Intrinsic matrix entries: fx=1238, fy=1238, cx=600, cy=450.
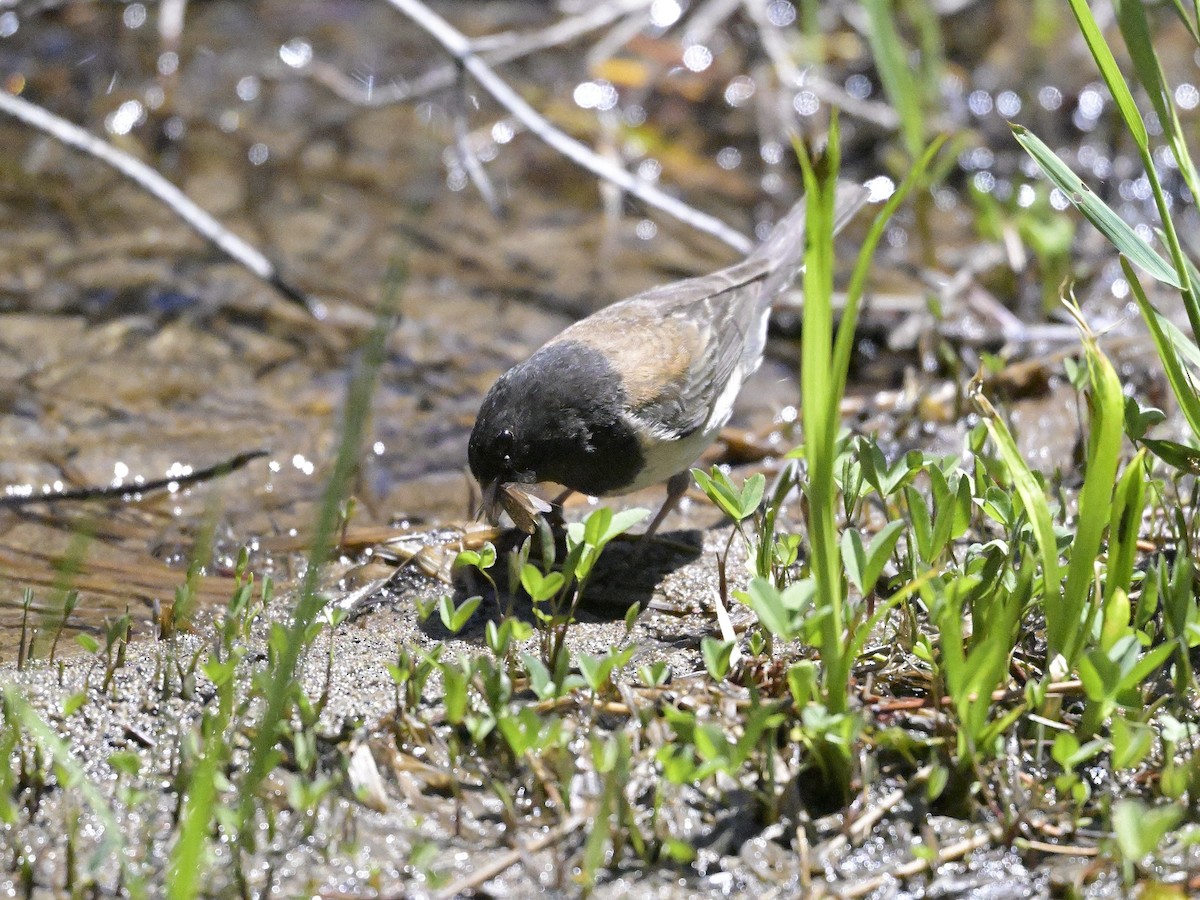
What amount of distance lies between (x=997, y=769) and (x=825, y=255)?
46.0 inches

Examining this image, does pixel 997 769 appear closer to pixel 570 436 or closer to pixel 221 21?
pixel 570 436

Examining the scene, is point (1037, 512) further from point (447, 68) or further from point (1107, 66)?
point (447, 68)

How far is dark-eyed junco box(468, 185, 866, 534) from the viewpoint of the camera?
3.93 meters

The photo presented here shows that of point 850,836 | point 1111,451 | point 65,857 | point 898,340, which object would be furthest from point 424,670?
point 898,340

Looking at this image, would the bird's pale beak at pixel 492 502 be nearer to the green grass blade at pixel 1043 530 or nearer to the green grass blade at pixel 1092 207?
the green grass blade at pixel 1043 530

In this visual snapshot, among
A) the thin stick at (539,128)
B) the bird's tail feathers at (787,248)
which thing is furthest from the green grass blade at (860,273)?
the thin stick at (539,128)

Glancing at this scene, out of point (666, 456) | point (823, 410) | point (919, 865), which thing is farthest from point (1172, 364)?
point (666, 456)

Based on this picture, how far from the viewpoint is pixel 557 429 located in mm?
3957

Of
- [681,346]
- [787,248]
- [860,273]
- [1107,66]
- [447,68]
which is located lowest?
[681,346]

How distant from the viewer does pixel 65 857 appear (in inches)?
99.7

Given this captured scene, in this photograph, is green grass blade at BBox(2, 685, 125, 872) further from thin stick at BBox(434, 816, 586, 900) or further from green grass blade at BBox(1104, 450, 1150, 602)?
green grass blade at BBox(1104, 450, 1150, 602)

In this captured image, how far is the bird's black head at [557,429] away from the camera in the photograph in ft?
12.8

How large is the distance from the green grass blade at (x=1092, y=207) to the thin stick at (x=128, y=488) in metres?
2.83

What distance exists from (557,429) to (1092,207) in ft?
5.60
